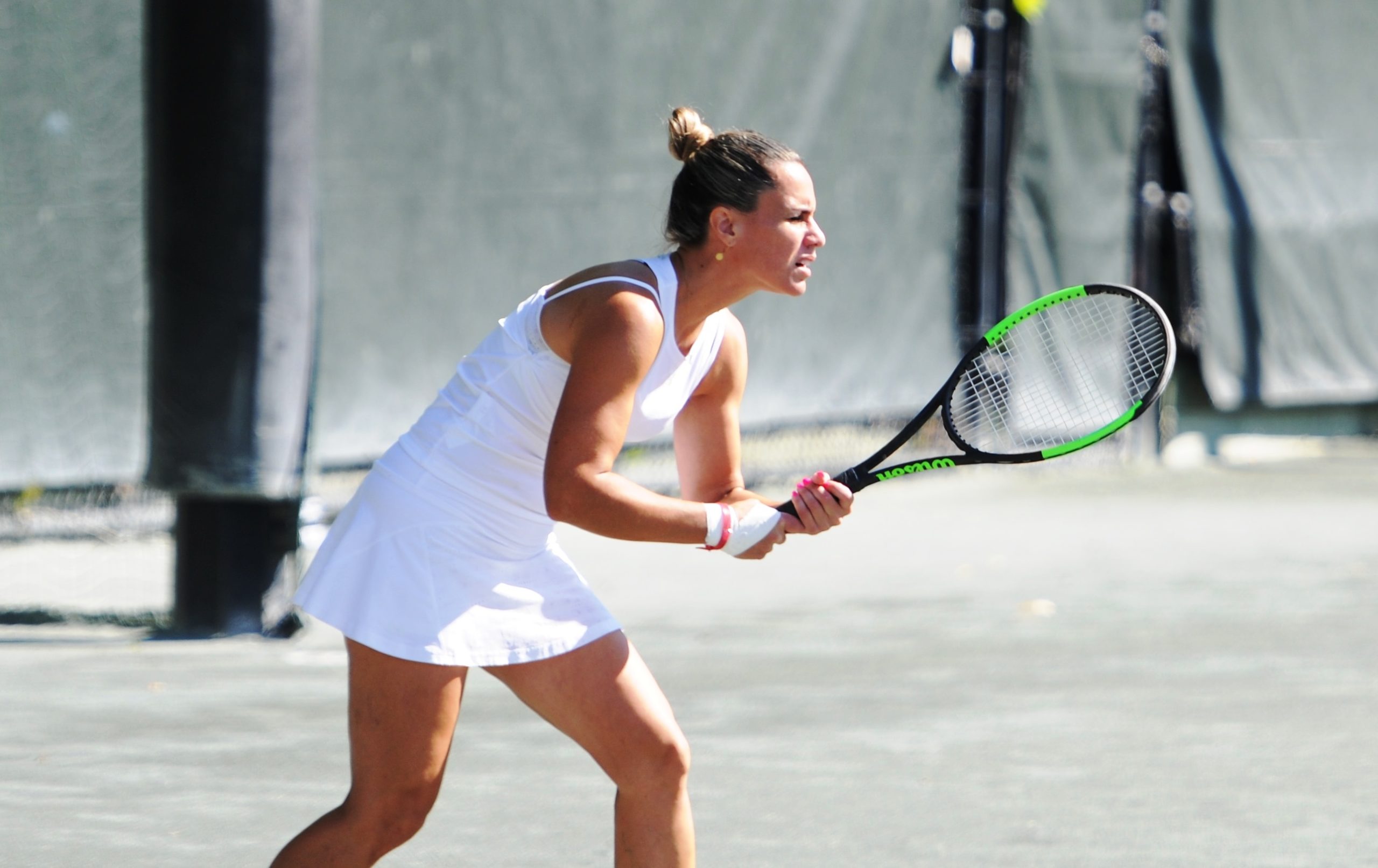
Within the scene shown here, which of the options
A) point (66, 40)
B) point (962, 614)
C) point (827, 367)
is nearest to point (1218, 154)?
point (827, 367)

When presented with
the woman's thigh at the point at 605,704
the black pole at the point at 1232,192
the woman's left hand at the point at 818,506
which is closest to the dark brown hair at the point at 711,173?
the woman's left hand at the point at 818,506

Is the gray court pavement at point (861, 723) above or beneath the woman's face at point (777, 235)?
beneath

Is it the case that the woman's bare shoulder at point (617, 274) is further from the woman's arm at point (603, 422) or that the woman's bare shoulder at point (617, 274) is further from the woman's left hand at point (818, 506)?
the woman's left hand at point (818, 506)

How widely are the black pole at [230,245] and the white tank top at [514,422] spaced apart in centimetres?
266

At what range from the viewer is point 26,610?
6082 mm

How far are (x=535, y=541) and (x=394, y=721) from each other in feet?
1.14

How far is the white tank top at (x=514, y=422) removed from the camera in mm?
3020

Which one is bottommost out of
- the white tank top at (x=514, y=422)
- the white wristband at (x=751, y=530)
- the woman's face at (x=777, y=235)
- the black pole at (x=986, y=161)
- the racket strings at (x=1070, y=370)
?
the racket strings at (x=1070, y=370)

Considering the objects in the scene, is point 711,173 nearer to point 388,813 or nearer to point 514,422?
point 514,422

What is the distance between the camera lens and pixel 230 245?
5574 mm

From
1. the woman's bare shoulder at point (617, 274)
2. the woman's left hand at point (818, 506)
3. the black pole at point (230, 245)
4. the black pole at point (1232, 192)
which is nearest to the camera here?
the woman's bare shoulder at point (617, 274)

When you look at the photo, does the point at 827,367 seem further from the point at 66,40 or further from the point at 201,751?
the point at 201,751

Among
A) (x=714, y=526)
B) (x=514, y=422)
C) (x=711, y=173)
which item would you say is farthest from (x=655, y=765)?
(x=711, y=173)

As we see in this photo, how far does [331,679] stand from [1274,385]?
656 centimetres
